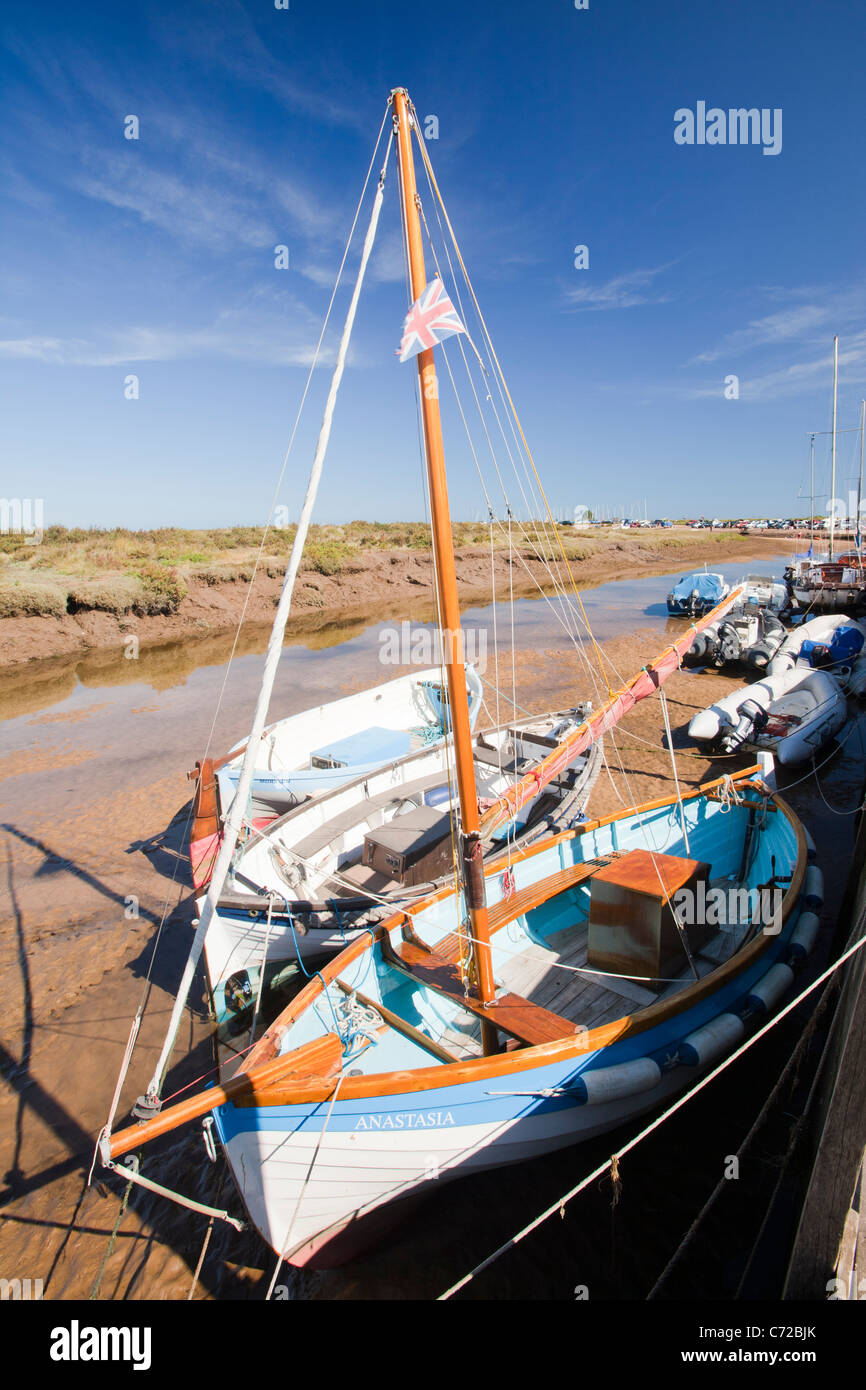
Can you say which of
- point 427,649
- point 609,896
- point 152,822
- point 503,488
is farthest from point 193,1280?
point 427,649

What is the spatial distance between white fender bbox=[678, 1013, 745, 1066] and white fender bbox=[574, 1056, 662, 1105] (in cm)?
39

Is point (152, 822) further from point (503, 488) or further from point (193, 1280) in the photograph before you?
point (503, 488)

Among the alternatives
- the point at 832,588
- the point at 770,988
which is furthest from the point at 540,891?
the point at 832,588

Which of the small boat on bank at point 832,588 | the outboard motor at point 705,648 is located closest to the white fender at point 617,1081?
the outboard motor at point 705,648

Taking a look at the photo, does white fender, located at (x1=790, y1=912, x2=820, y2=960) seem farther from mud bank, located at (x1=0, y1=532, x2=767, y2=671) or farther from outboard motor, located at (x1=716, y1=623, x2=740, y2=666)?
outboard motor, located at (x1=716, y1=623, x2=740, y2=666)

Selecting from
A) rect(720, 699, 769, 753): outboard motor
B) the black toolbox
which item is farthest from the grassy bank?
the black toolbox

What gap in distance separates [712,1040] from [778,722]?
13994mm

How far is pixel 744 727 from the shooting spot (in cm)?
1761

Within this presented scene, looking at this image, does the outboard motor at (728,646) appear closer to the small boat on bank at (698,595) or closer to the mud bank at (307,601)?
the mud bank at (307,601)

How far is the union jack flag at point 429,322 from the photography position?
16.4 ft

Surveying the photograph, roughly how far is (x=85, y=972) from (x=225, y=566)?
140 feet

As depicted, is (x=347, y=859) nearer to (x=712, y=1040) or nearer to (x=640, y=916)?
(x=640, y=916)

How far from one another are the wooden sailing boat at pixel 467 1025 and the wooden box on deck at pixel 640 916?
2cm

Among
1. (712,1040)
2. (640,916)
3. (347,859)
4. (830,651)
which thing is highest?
(830,651)
